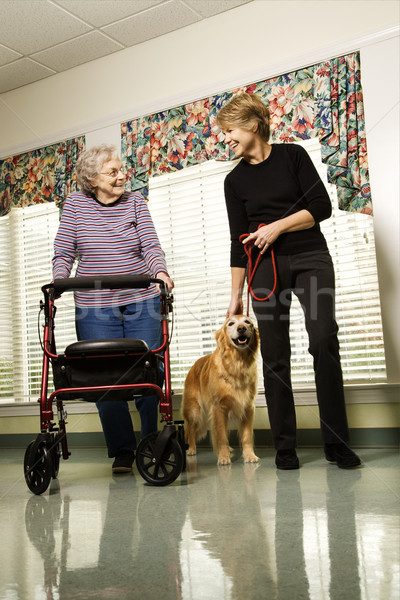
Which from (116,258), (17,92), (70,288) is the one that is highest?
(17,92)

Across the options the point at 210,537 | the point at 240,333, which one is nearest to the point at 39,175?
the point at 240,333

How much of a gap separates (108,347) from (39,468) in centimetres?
47

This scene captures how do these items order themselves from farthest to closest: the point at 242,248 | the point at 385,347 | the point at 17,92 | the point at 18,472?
the point at 17,92 → the point at 385,347 → the point at 18,472 → the point at 242,248

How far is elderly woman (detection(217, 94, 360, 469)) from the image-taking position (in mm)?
2041

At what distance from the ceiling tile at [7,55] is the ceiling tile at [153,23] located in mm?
639

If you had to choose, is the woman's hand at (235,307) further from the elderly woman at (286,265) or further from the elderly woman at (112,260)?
the elderly woman at (112,260)

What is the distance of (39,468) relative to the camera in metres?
1.88

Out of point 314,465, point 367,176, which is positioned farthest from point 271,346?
point 367,176

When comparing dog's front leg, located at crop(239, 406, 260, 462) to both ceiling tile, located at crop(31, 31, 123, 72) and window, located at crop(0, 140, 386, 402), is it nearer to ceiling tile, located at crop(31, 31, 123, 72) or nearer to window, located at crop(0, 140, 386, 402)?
window, located at crop(0, 140, 386, 402)

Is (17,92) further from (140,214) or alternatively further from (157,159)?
(140,214)

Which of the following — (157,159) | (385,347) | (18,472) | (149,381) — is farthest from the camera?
(157,159)

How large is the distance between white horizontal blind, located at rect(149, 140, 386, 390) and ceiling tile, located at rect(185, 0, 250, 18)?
0.87m

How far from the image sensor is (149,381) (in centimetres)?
193

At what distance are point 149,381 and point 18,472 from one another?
3.19ft
